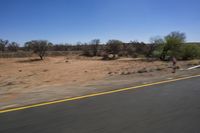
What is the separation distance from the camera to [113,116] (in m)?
6.86

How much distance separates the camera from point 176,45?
5162 cm

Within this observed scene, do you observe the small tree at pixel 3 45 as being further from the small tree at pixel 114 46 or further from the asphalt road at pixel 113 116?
the asphalt road at pixel 113 116

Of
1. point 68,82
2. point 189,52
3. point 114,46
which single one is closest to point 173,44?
point 189,52

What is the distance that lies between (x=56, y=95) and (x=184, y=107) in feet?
14.2

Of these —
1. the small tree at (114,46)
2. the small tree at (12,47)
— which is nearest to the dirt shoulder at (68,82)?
the small tree at (114,46)

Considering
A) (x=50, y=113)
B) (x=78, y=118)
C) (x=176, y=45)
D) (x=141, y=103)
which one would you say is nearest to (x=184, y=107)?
(x=141, y=103)

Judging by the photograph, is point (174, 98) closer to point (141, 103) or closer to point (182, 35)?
point (141, 103)

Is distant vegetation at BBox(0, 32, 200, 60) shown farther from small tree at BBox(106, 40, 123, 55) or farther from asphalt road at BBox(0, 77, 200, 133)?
asphalt road at BBox(0, 77, 200, 133)

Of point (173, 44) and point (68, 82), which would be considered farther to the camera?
point (173, 44)

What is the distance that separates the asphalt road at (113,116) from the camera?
585 centimetres

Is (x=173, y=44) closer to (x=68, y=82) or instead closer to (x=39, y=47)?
(x=39, y=47)

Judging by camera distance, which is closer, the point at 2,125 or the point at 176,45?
the point at 2,125

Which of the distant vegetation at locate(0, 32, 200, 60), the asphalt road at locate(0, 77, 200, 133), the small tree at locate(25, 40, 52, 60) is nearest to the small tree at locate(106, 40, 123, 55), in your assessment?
the distant vegetation at locate(0, 32, 200, 60)

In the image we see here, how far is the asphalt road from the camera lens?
19.2ft
